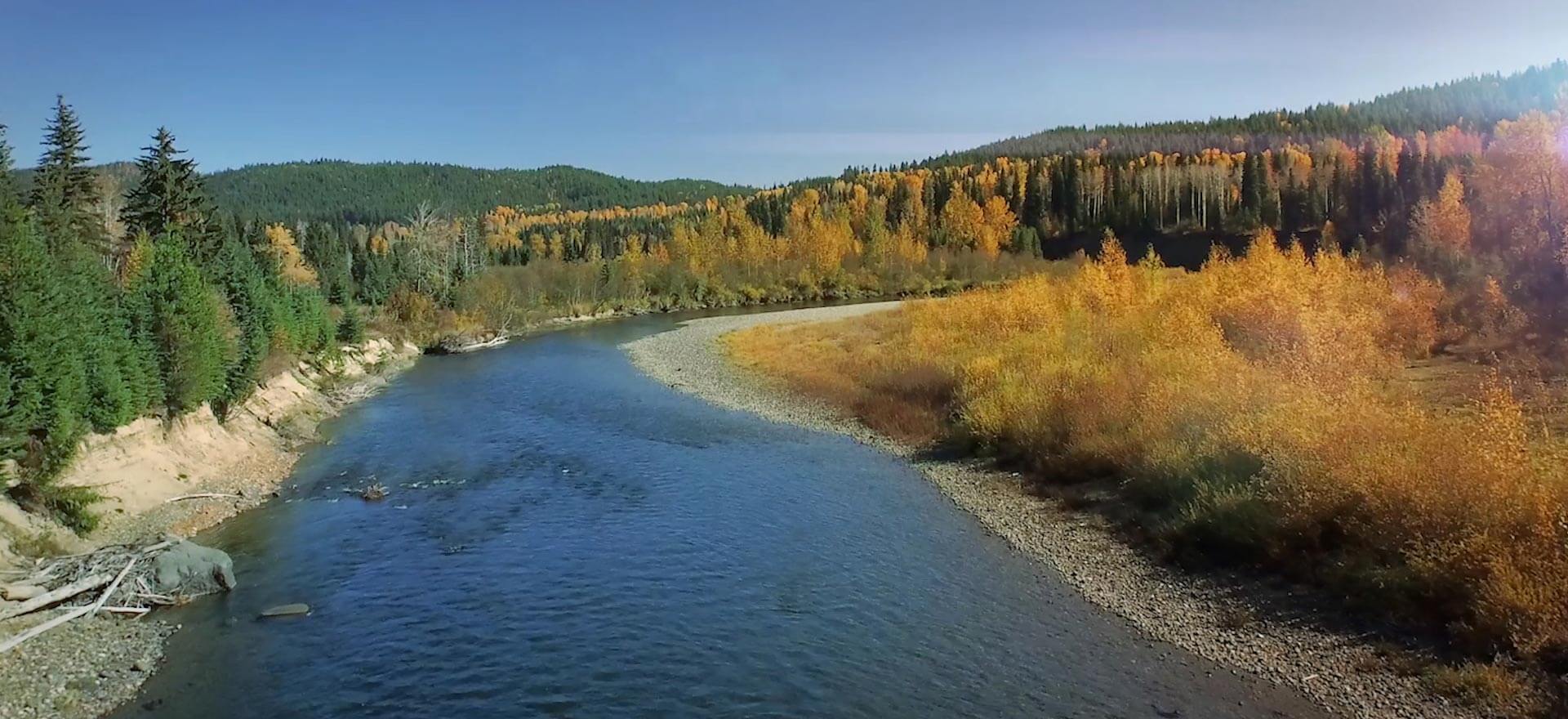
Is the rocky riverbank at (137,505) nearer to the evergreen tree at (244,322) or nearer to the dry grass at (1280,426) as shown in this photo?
the evergreen tree at (244,322)

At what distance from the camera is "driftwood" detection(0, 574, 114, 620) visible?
15231mm

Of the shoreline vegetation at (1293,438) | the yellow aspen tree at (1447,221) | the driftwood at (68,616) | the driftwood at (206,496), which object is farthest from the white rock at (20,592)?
the yellow aspen tree at (1447,221)

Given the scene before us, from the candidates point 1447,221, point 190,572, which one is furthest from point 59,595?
point 1447,221

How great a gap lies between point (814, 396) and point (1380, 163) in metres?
91.6

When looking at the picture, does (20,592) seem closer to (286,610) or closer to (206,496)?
(286,610)

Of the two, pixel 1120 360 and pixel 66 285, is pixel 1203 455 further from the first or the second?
pixel 66 285

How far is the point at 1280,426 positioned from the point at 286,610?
19.0 metres

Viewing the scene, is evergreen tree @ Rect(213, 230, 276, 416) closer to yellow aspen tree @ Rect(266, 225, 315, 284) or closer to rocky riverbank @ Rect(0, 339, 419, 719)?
rocky riverbank @ Rect(0, 339, 419, 719)

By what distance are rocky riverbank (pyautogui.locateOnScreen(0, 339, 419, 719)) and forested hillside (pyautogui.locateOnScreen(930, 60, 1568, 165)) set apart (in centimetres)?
12276

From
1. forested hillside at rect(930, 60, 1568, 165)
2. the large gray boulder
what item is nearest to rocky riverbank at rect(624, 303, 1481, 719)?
the large gray boulder

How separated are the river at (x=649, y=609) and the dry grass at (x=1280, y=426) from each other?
333 centimetres

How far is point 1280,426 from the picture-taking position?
19.0 m

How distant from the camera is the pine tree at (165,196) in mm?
45906

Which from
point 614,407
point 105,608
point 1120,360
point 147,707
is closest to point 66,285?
point 105,608
